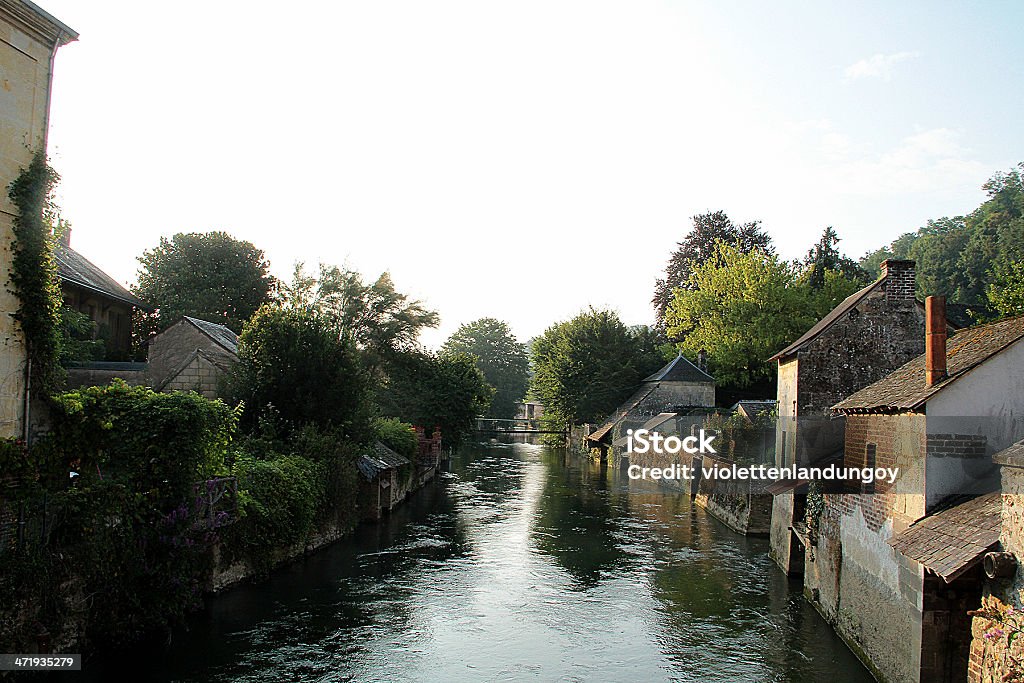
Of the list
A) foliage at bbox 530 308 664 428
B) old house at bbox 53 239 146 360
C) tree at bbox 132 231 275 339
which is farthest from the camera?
foliage at bbox 530 308 664 428

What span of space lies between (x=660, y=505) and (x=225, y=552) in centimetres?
2023

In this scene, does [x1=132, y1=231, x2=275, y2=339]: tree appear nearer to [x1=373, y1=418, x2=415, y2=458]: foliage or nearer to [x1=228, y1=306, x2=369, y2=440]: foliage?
[x1=373, y1=418, x2=415, y2=458]: foliage

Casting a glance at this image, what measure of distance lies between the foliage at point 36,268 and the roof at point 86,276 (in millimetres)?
16262

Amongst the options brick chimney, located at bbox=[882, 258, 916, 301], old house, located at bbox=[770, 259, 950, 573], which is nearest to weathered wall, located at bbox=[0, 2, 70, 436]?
old house, located at bbox=[770, 259, 950, 573]

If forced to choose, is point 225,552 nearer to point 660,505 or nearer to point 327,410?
point 327,410

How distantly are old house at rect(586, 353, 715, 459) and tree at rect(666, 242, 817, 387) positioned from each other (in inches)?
50.8

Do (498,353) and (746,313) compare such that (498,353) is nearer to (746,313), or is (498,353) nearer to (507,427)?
(507,427)

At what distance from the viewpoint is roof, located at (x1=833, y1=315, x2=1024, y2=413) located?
10734mm

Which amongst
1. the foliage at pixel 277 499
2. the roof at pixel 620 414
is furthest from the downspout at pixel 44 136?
the roof at pixel 620 414

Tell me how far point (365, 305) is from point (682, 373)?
20139mm

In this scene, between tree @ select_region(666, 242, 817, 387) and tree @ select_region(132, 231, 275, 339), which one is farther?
tree @ select_region(132, 231, 275, 339)

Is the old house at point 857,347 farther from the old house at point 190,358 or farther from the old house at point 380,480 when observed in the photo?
the old house at point 190,358

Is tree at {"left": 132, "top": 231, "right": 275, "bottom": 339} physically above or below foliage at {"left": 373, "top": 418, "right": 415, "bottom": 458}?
above

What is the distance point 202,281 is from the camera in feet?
153
